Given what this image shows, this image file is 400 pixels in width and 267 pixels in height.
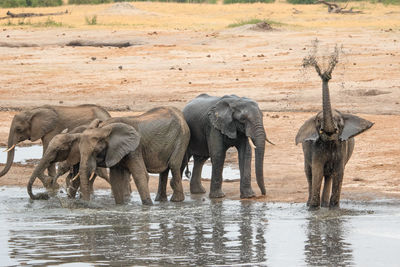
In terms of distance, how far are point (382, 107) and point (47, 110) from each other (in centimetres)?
759

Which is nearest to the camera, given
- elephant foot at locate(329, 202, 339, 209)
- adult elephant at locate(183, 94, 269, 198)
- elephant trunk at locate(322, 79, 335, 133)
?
elephant trunk at locate(322, 79, 335, 133)

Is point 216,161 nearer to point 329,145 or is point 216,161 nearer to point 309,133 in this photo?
point 309,133

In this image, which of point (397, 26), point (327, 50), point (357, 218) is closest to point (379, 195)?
point (357, 218)

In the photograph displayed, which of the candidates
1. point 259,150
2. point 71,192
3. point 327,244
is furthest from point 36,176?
point 327,244

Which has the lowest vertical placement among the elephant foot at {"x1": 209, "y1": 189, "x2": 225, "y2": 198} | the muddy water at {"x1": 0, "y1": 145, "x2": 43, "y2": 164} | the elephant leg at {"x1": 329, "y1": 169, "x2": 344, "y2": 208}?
the muddy water at {"x1": 0, "y1": 145, "x2": 43, "y2": 164}

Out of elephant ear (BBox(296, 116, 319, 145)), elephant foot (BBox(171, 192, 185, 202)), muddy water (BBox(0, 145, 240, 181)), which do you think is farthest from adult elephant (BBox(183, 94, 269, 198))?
elephant ear (BBox(296, 116, 319, 145))

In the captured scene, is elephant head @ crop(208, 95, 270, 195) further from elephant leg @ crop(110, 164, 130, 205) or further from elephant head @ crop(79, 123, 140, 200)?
elephant leg @ crop(110, 164, 130, 205)

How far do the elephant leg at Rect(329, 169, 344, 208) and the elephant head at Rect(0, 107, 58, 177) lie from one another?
4.58 metres

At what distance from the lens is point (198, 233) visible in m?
9.88

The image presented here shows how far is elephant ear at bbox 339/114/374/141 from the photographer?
10164 mm

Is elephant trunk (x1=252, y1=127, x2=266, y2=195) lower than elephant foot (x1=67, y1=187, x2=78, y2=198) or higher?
higher

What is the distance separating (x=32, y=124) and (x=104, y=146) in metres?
2.40

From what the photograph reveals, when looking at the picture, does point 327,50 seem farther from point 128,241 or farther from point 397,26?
point 128,241

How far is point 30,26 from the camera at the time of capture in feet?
113
